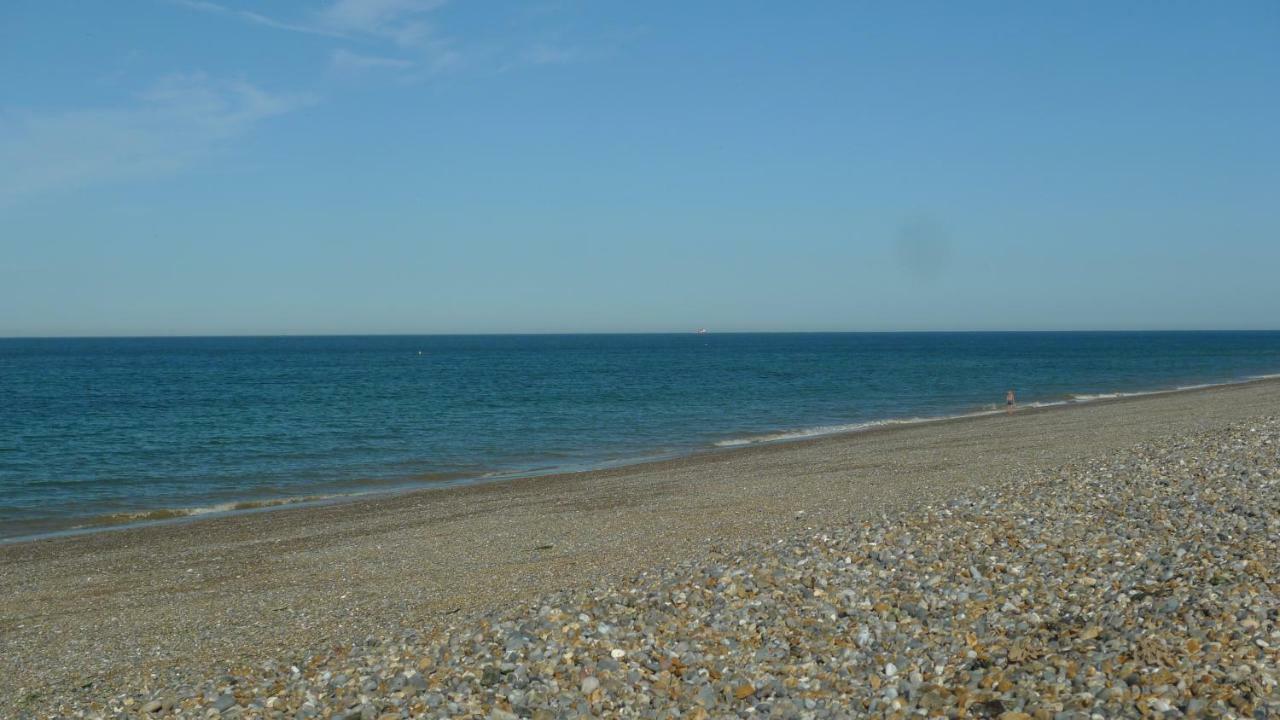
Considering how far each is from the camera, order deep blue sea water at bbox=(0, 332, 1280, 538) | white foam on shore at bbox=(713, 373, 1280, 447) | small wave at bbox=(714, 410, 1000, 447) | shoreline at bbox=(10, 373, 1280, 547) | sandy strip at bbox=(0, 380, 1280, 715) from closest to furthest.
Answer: sandy strip at bbox=(0, 380, 1280, 715)
shoreline at bbox=(10, 373, 1280, 547)
deep blue sea water at bbox=(0, 332, 1280, 538)
small wave at bbox=(714, 410, 1000, 447)
white foam on shore at bbox=(713, 373, 1280, 447)

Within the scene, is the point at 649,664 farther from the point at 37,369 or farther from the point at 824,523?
the point at 37,369

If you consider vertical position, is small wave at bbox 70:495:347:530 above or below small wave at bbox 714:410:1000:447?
below

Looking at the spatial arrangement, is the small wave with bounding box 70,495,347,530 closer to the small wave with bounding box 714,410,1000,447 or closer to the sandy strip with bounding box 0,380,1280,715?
the sandy strip with bounding box 0,380,1280,715

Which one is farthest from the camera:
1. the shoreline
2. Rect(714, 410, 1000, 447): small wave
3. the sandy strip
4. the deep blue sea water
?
Rect(714, 410, 1000, 447): small wave

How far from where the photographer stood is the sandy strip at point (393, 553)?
35.7 ft

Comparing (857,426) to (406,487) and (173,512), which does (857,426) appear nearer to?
(406,487)

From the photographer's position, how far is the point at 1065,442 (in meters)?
25.1

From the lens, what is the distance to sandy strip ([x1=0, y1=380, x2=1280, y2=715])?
10.9m

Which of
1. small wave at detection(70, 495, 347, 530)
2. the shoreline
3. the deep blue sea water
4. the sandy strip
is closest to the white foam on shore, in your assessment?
the shoreline

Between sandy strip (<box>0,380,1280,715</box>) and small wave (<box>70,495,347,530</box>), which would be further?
small wave (<box>70,495,347,530</box>)

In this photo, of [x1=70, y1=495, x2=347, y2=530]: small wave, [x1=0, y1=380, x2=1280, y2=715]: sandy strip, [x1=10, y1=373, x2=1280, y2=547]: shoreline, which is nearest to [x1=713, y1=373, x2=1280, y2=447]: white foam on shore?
[x1=10, y1=373, x2=1280, y2=547]: shoreline

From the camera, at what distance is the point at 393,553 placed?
51.8 ft

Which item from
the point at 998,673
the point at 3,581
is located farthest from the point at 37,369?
the point at 998,673

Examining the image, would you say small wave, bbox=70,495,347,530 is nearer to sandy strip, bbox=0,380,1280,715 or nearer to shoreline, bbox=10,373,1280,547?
shoreline, bbox=10,373,1280,547
